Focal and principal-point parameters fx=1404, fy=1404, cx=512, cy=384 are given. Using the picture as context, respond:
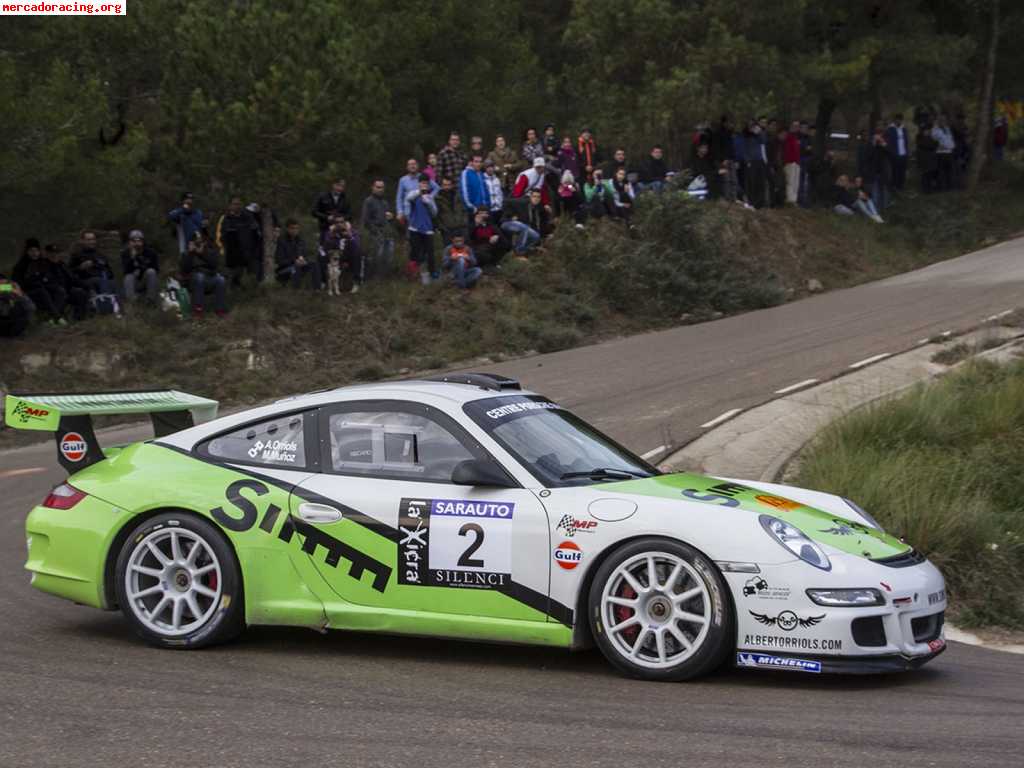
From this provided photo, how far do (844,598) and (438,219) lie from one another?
1793cm

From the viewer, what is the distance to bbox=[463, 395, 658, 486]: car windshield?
279 inches

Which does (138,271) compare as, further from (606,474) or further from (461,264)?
(606,474)

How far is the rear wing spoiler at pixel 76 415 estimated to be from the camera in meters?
7.96

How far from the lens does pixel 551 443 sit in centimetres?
737

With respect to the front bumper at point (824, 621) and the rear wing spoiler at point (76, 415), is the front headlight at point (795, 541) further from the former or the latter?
the rear wing spoiler at point (76, 415)

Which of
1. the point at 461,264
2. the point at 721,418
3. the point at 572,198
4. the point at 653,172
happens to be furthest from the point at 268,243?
the point at 721,418

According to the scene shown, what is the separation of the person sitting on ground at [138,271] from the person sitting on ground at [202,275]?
0.45 metres

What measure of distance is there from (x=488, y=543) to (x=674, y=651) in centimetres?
104

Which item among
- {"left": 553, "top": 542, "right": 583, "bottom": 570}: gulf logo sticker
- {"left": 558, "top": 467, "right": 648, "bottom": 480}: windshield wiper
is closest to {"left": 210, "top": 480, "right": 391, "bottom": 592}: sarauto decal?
{"left": 553, "top": 542, "right": 583, "bottom": 570}: gulf logo sticker

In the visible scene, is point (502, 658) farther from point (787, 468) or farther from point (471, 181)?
point (471, 181)

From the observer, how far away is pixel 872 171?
3328 centimetres

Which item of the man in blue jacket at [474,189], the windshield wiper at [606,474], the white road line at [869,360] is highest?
the man in blue jacket at [474,189]

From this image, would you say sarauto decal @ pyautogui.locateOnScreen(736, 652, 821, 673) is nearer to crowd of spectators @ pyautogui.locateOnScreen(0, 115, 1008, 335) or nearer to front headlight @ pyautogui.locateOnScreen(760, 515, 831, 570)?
front headlight @ pyautogui.locateOnScreen(760, 515, 831, 570)

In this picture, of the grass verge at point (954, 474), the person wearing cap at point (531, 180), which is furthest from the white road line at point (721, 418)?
the person wearing cap at point (531, 180)
